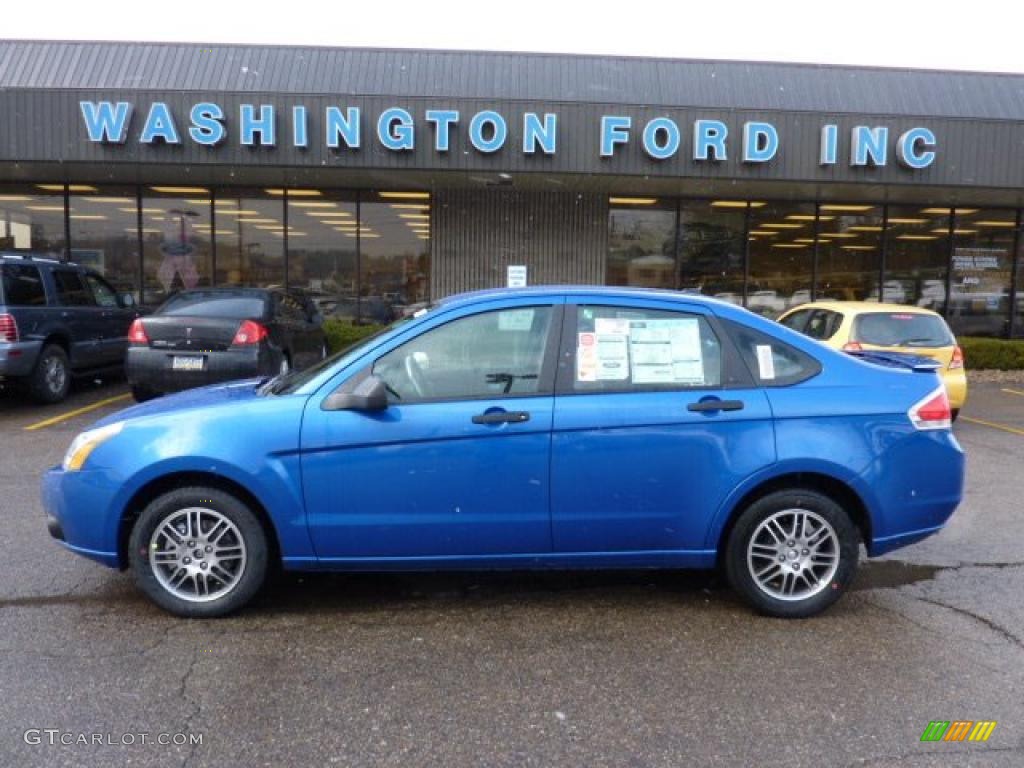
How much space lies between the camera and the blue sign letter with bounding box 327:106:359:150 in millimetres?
12391

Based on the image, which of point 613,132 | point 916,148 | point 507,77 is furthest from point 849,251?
point 507,77

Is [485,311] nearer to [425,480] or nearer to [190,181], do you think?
[425,480]

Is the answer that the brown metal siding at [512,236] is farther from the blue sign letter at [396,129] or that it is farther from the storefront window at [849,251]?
A: the storefront window at [849,251]

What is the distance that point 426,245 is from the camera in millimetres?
16078

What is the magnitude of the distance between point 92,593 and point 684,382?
3.28 meters

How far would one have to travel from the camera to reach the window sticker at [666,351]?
13.5 ft

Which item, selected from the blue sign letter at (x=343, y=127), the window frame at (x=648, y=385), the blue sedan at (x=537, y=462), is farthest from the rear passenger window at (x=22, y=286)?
the window frame at (x=648, y=385)

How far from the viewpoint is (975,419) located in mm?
10531

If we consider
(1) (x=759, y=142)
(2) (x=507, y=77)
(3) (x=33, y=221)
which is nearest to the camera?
(1) (x=759, y=142)

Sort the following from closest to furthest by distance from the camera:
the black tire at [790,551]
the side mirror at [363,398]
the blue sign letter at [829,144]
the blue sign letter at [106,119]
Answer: the side mirror at [363,398], the black tire at [790,551], the blue sign letter at [106,119], the blue sign letter at [829,144]

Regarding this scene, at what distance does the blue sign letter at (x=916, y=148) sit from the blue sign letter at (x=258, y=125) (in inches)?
384

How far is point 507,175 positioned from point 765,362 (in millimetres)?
9965

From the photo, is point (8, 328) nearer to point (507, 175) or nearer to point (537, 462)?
point (507, 175)

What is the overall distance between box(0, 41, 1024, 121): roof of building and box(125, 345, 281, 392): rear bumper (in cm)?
816
